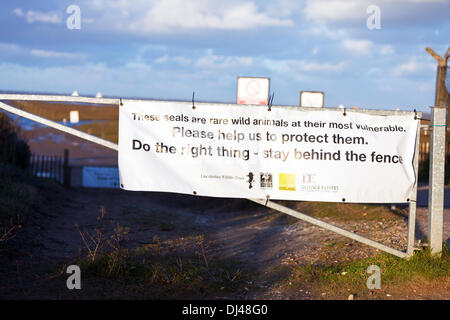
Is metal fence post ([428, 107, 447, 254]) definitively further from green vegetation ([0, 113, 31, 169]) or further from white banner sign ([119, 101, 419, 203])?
green vegetation ([0, 113, 31, 169])

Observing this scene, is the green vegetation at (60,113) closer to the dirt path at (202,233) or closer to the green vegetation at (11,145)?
the green vegetation at (11,145)

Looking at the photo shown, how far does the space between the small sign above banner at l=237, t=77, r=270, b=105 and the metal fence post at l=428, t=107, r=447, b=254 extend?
1964mm

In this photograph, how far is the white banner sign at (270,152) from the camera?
18.1 feet

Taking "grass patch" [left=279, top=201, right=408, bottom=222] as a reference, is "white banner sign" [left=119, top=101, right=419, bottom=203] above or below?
above

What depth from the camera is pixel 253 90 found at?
593 centimetres

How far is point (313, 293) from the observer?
17.8 ft

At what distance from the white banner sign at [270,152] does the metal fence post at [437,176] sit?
0.99 ft

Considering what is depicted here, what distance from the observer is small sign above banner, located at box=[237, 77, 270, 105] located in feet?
19.3

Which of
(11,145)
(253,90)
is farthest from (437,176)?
(11,145)

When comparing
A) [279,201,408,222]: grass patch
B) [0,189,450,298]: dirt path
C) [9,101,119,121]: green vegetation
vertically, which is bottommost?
[0,189,450,298]: dirt path

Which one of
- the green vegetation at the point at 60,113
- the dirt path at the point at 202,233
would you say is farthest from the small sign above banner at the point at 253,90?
the green vegetation at the point at 60,113

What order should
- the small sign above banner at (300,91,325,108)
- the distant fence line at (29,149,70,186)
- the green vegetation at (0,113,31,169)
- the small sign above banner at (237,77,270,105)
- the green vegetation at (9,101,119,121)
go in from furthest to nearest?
the green vegetation at (9,101,119,121) → the distant fence line at (29,149,70,186) → the green vegetation at (0,113,31,169) → the small sign above banner at (300,91,325,108) → the small sign above banner at (237,77,270,105)

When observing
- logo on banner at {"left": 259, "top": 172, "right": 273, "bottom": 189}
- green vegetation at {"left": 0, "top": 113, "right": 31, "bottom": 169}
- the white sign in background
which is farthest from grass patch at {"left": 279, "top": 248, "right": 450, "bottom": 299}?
green vegetation at {"left": 0, "top": 113, "right": 31, "bottom": 169}
